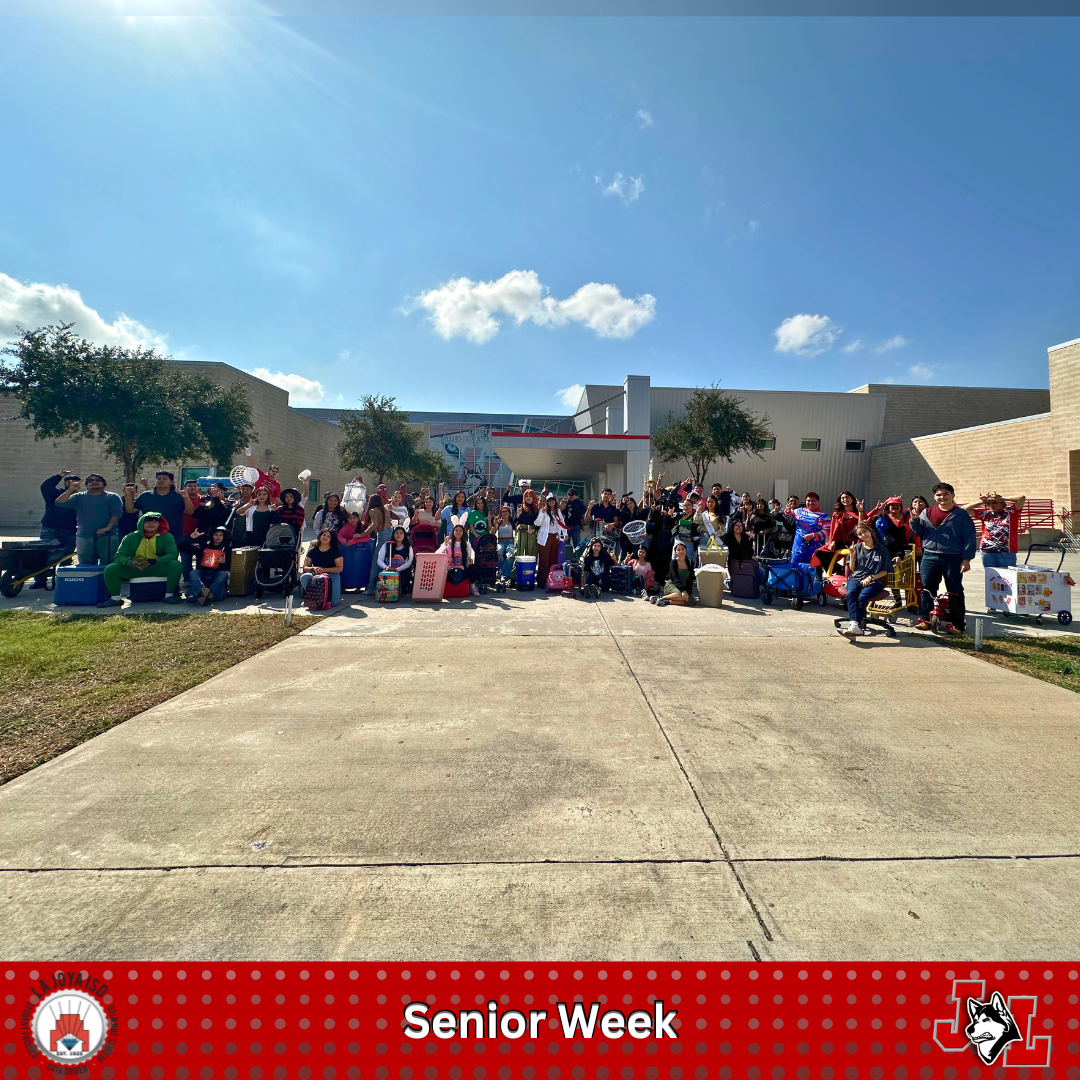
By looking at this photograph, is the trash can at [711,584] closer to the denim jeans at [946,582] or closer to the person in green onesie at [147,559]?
the denim jeans at [946,582]

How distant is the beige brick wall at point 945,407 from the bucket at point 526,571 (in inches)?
1383

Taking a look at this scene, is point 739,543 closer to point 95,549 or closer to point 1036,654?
point 1036,654

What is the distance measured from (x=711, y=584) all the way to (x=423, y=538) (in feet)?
17.3

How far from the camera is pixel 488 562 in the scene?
31.8ft

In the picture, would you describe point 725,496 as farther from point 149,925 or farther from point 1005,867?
point 149,925

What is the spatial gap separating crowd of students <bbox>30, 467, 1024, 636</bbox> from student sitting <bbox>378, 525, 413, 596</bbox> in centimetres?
2

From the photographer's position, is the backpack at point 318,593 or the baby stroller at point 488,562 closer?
the backpack at point 318,593

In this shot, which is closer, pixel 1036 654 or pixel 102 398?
pixel 1036 654

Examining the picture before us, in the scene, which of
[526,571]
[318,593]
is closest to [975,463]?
[526,571]

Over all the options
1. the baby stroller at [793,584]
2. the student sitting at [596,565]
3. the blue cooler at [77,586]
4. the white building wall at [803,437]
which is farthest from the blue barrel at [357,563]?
the white building wall at [803,437]

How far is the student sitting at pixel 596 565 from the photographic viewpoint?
377 inches
